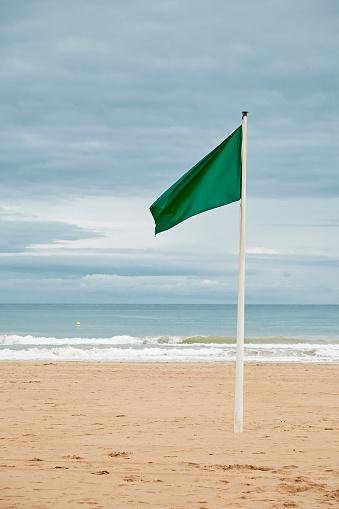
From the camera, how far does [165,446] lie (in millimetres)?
9398

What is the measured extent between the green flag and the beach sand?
2.85 m

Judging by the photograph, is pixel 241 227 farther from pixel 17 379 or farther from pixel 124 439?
pixel 17 379

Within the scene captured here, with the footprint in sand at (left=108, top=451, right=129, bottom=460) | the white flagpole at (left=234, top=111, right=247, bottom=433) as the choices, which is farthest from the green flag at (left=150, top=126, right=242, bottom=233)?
the footprint in sand at (left=108, top=451, right=129, bottom=460)

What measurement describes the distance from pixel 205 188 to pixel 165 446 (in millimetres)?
3224

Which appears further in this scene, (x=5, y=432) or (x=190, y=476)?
(x=5, y=432)

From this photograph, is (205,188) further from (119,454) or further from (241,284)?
(119,454)

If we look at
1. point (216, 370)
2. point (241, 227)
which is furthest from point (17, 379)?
point (241, 227)

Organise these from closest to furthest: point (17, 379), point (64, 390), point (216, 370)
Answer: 1. point (64, 390)
2. point (17, 379)
3. point (216, 370)

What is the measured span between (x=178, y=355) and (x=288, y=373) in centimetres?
1061

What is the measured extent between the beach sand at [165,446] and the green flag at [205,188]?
2851 millimetres

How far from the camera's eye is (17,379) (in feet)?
61.8

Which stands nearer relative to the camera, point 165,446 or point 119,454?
point 119,454

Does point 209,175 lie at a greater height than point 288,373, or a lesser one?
greater

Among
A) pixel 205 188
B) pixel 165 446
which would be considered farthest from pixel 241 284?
pixel 165 446
